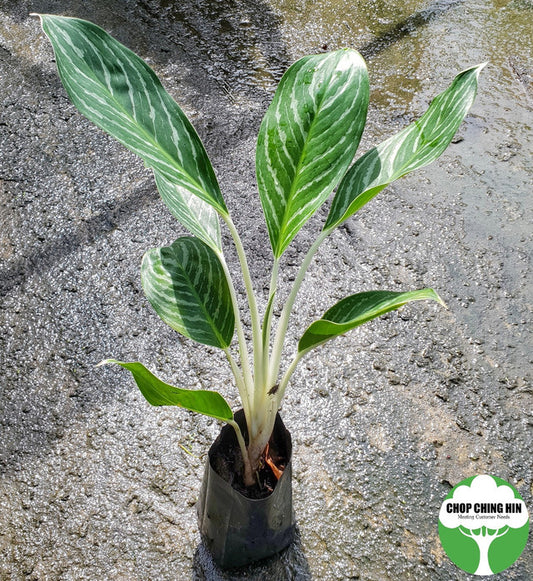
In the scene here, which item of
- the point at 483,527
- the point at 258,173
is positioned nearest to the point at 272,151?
the point at 258,173

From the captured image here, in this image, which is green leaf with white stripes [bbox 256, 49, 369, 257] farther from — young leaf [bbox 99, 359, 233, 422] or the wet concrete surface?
the wet concrete surface

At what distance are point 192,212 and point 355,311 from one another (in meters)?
0.34

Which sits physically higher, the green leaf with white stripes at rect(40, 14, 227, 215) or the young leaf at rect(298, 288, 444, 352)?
the green leaf with white stripes at rect(40, 14, 227, 215)

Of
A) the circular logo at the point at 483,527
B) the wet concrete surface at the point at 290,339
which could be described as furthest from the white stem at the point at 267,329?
the circular logo at the point at 483,527

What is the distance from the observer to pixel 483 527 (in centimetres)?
124

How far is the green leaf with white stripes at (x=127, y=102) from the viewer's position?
0.88 metres

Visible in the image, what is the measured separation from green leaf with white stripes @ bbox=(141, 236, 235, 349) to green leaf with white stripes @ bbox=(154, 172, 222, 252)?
4 cm

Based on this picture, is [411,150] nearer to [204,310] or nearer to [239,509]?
[204,310]

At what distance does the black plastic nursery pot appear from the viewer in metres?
1.12

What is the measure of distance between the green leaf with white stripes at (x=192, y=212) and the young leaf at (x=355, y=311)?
23cm

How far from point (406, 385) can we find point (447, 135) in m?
0.80

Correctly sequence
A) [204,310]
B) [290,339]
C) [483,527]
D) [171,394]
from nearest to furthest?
[171,394]
[204,310]
[483,527]
[290,339]

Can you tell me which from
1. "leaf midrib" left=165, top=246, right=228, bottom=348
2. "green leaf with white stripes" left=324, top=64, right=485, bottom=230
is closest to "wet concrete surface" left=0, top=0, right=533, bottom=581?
"leaf midrib" left=165, top=246, right=228, bottom=348

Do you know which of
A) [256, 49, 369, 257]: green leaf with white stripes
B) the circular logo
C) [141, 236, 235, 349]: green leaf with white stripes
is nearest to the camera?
[256, 49, 369, 257]: green leaf with white stripes
